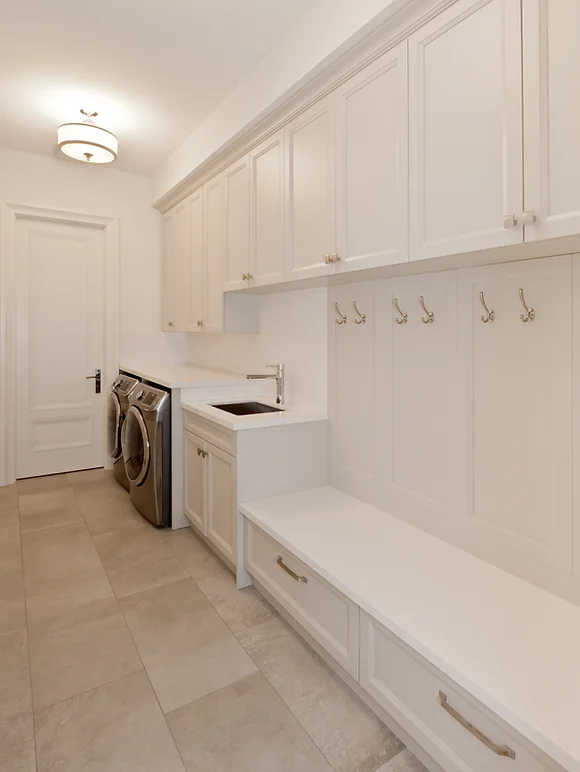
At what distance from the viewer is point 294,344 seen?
2854 millimetres

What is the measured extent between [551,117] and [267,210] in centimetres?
155

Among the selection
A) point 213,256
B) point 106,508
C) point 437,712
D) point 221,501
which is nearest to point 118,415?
point 106,508

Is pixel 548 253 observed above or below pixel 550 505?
above

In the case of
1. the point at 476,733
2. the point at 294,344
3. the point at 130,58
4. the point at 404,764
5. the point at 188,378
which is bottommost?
the point at 404,764

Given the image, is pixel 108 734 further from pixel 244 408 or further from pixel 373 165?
pixel 373 165

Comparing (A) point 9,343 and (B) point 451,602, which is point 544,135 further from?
(A) point 9,343

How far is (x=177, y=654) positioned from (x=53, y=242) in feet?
11.4

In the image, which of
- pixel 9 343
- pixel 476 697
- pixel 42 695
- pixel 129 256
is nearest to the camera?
pixel 476 697

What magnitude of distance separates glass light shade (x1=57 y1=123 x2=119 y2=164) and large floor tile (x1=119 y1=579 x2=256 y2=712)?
8.99ft

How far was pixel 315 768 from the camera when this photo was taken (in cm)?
137

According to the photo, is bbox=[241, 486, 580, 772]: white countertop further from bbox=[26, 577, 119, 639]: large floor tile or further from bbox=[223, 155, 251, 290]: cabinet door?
bbox=[223, 155, 251, 290]: cabinet door

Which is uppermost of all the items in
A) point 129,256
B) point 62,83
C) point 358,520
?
point 62,83

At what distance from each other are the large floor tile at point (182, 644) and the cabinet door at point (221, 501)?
0.27 meters

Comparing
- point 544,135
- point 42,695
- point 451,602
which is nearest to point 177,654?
point 42,695
